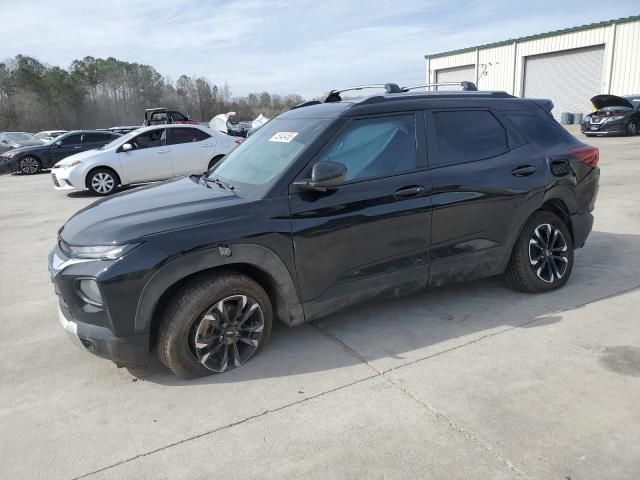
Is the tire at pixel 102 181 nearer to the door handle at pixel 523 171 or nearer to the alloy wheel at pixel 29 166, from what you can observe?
the alloy wheel at pixel 29 166

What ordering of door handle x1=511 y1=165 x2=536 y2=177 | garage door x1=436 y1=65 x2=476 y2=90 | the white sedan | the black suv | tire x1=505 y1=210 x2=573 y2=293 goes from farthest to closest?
garage door x1=436 y1=65 x2=476 y2=90 < the white sedan < tire x1=505 y1=210 x2=573 y2=293 < door handle x1=511 y1=165 x2=536 y2=177 < the black suv

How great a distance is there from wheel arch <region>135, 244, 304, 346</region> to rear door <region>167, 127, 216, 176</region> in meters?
8.81

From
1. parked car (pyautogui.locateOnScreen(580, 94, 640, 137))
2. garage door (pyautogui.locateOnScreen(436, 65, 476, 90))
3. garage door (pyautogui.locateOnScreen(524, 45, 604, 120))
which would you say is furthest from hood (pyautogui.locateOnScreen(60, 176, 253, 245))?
→ garage door (pyautogui.locateOnScreen(436, 65, 476, 90))

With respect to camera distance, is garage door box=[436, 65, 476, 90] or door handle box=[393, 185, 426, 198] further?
garage door box=[436, 65, 476, 90]

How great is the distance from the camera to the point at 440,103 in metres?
4.01

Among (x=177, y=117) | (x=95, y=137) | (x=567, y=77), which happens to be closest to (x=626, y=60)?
(x=567, y=77)

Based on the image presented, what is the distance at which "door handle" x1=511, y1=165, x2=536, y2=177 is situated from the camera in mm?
4160

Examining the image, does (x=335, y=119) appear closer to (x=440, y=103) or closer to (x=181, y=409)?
(x=440, y=103)

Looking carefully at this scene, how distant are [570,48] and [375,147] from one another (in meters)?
34.2

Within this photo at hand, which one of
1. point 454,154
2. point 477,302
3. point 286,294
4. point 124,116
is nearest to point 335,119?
point 454,154

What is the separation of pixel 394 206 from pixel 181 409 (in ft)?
6.54

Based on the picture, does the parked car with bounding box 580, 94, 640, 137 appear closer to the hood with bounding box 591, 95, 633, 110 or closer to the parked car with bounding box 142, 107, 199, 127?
the hood with bounding box 591, 95, 633, 110

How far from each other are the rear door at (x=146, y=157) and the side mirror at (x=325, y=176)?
→ 910cm

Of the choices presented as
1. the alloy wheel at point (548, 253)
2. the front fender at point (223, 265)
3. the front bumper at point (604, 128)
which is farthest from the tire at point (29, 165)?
the front bumper at point (604, 128)
